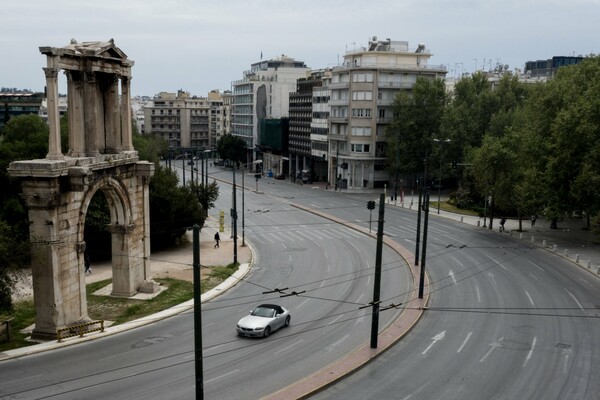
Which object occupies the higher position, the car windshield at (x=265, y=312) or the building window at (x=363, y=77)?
the building window at (x=363, y=77)

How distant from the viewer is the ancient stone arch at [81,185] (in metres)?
27.7

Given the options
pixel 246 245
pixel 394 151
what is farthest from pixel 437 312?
pixel 394 151

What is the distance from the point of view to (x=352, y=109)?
94250mm

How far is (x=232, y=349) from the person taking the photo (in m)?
27.2

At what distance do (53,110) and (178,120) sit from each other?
158 meters

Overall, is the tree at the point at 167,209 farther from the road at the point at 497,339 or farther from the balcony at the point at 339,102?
the balcony at the point at 339,102

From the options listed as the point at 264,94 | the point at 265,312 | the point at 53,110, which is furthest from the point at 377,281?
the point at 264,94

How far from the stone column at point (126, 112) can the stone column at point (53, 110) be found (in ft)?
24.0

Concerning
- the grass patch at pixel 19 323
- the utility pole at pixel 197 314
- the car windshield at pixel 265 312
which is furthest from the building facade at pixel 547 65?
the utility pole at pixel 197 314

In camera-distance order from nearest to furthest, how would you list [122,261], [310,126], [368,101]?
[122,261]
[368,101]
[310,126]

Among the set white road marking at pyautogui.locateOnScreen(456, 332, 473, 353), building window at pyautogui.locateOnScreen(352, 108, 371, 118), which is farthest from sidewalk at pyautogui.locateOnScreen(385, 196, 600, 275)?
building window at pyautogui.locateOnScreen(352, 108, 371, 118)

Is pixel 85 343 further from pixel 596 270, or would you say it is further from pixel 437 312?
pixel 596 270

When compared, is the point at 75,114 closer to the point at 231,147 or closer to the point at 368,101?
the point at 368,101

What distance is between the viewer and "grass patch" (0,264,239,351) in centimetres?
3007
